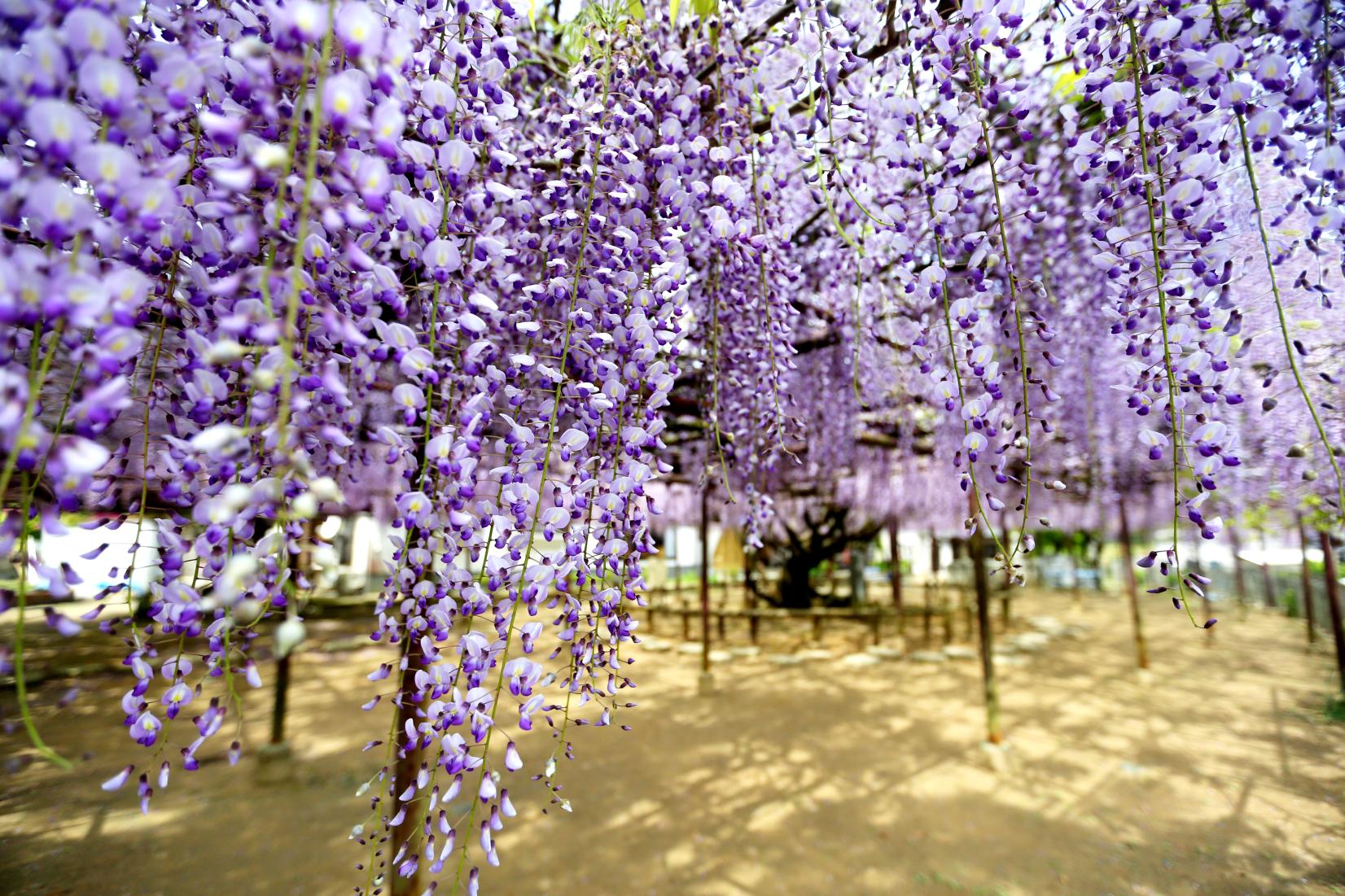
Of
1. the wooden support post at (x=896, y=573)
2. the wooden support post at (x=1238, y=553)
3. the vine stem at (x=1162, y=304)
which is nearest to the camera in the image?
the vine stem at (x=1162, y=304)

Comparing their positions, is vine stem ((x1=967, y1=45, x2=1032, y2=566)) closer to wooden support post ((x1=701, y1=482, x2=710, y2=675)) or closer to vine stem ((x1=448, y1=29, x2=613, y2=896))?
vine stem ((x1=448, y1=29, x2=613, y2=896))

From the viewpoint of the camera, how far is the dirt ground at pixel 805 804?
337 centimetres

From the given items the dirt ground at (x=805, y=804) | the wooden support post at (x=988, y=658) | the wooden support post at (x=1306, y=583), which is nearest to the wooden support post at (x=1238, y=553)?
the wooden support post at (x=1306, y=583)

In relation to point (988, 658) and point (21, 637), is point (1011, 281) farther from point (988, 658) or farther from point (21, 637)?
point (988, 658)

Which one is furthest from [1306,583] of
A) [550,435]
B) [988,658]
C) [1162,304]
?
[550,435]

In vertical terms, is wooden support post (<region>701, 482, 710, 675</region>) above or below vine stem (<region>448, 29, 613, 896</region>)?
below

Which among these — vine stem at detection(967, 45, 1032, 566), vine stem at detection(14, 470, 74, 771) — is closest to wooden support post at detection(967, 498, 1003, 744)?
vine stem at detection(967, 45, 1032, 566)

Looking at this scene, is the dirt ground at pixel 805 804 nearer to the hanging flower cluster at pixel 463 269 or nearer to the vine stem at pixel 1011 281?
the hanging flower cluster at pixel 463 269

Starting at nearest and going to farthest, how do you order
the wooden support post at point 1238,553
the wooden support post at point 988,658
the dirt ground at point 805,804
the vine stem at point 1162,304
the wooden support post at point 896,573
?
the vine stem at point 1162,304 < the dirt ground at point 805,804 < the wooden support post at point 988,658 < the wooden support post at point 896,573 < the wooden support post at point 1238,553

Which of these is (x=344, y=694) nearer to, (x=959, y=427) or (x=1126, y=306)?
(x=959, y=427)

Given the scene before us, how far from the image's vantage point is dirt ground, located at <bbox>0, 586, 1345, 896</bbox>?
337 cm

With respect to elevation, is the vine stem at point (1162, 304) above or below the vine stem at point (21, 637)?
above

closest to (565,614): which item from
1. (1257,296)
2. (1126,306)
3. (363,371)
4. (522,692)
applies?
(522,692)

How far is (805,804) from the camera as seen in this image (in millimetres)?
4328
